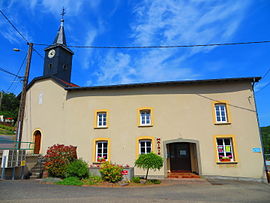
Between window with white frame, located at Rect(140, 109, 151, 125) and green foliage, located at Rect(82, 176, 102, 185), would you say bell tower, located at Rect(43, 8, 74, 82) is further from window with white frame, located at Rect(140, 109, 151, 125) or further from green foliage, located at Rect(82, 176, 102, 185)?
green foliage, located at Rect(82, 176, 102, 185)

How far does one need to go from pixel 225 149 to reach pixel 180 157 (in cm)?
302

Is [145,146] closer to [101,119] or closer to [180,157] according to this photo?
[180,157]

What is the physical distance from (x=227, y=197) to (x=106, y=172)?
20.1 ft

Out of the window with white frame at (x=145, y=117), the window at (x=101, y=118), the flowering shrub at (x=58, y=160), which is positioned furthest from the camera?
the window at (x=101, y=118)

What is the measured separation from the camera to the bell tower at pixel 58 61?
16.7 m

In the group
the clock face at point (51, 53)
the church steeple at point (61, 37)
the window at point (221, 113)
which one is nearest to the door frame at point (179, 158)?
the window at point (221, 113)

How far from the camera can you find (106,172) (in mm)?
10469

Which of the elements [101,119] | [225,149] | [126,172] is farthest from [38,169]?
[225,149]

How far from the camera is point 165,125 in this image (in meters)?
12.7

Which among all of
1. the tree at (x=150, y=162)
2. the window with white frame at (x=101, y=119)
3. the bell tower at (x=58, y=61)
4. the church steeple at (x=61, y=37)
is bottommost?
the tree at (x=150, y=162)

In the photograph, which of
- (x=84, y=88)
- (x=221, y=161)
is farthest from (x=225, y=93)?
(x=84, y=88)

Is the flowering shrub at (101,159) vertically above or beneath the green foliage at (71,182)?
above

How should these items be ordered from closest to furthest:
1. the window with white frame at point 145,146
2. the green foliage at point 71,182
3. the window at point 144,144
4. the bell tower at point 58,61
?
the green foliage at point 71,182, the window at point 144,144, the window with white frame at point 145,146, the bell tower at point 58,61

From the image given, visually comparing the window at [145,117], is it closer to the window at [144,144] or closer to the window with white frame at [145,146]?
the window at [144,144]
